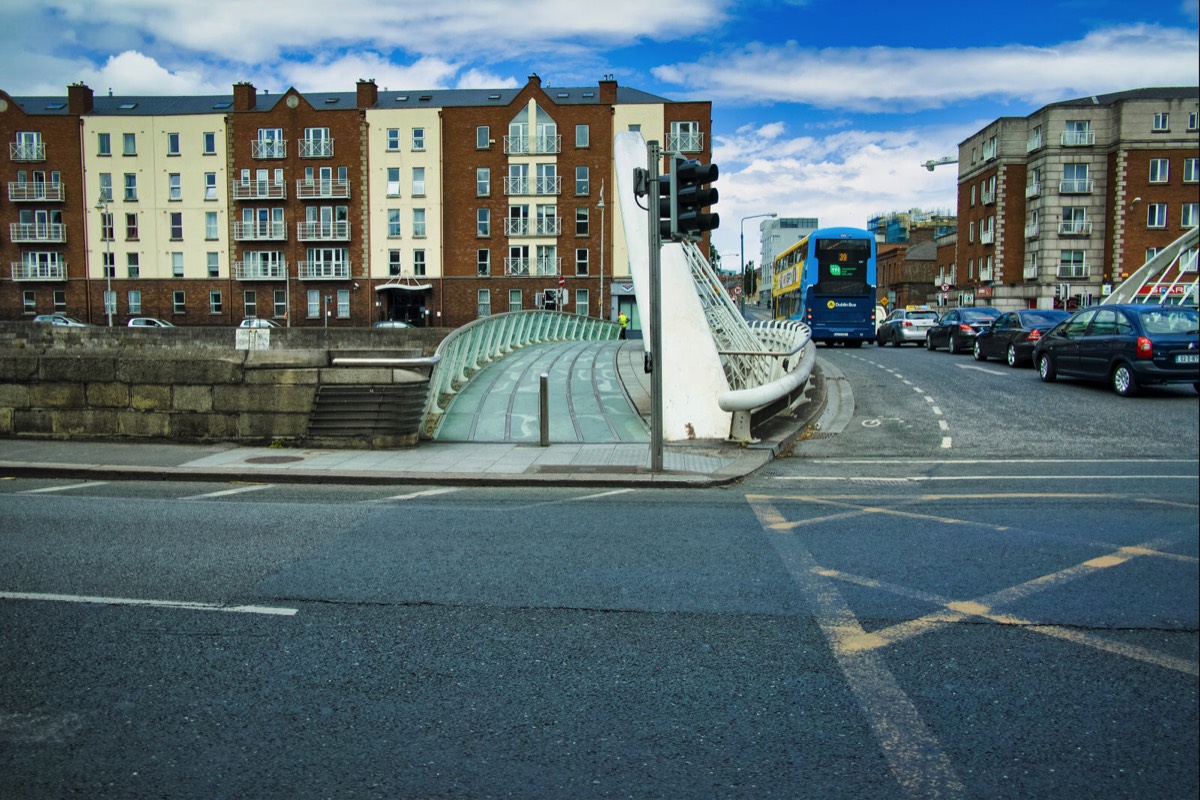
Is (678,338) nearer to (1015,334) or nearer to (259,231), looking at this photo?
(1015,334)

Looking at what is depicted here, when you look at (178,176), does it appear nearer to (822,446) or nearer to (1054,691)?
(822,446)

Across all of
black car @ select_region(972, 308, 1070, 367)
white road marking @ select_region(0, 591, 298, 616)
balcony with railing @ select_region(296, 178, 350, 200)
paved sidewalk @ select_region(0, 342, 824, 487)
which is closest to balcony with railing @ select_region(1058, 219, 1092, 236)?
white road marking @ select_region(0, 591, 298, 616)

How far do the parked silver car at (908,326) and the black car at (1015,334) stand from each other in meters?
11.2

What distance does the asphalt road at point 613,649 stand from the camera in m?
3.21

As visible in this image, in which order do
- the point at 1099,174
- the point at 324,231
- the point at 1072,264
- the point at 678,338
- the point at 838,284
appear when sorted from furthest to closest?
the point at 324,231 < the point at 838,284 < the point at 678,338 < the point at 1072,264 < the point at 1099,174

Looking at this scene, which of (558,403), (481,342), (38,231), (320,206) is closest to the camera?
(558,403)

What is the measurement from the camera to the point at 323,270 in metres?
64.3

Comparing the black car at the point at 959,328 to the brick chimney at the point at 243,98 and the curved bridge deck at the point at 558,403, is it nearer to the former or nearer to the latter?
the curved bridge deck at the point at 558,403

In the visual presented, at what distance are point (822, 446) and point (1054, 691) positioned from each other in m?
9.10

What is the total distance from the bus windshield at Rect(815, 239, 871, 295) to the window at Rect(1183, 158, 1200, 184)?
31.8 m

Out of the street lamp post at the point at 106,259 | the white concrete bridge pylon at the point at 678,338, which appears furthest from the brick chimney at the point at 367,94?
the white concrete bridge pylon at the point at 678,338

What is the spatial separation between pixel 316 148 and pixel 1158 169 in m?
66.6

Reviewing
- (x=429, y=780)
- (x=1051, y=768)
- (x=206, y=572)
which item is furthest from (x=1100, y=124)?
(x=206, y=572)

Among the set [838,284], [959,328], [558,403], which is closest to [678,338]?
[558,403]
